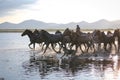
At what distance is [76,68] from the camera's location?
22969 millimetres

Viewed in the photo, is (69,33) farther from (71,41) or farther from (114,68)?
(114,68)

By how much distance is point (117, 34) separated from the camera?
3447 cm

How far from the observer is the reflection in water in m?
19.8

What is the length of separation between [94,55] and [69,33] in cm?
356

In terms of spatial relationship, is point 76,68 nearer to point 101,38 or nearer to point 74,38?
point 74,38

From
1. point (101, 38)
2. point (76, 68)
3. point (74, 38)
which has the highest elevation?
point (74, 38)

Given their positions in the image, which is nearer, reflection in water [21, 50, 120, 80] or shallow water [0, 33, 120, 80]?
shallow water [0, 33, 120, 80]

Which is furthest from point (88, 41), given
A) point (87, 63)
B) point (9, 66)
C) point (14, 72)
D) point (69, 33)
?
point (14, 72)

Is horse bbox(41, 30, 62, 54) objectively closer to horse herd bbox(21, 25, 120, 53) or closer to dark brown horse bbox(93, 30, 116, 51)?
horse herd bbox(21, 25, 120, 53)

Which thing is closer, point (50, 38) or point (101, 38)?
point (50, 38)

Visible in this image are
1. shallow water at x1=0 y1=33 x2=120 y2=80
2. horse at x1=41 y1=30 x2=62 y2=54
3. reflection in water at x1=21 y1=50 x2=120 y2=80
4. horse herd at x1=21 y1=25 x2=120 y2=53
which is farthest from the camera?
horse at x1=41 y1=30 x2=62 y2=54

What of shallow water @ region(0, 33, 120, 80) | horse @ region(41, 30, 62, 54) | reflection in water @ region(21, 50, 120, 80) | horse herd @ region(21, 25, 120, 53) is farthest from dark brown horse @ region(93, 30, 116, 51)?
shallow water @ region(0, 33, 120, 80)

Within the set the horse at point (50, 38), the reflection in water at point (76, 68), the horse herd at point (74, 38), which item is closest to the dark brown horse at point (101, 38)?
the horse herd at point (74, 38)

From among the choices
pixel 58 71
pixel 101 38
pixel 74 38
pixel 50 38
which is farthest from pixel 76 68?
pixel 101 38
